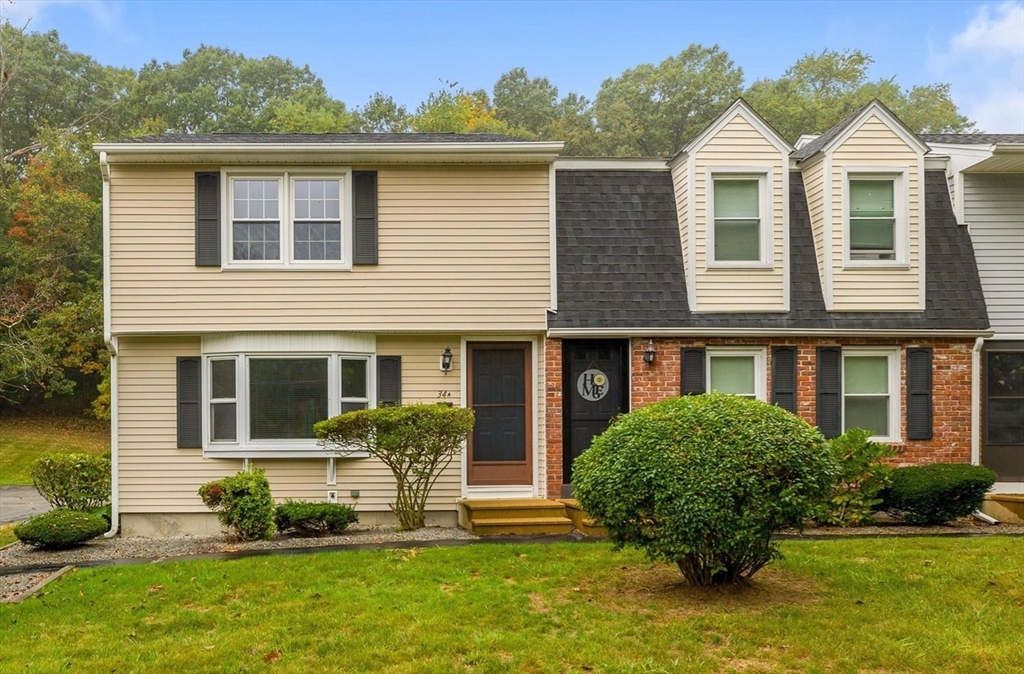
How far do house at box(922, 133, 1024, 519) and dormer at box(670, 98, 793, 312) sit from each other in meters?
2.86

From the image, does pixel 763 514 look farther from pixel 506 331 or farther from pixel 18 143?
pixel 18 143

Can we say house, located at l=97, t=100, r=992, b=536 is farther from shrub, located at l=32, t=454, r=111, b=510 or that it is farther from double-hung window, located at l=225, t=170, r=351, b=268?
shrub, located at l=32, t=454, r=111, b=510

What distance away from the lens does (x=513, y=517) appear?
1231cm

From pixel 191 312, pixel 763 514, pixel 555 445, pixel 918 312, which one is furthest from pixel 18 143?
pixel 763 514

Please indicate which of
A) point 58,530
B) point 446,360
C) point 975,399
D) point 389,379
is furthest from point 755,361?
point 58,530

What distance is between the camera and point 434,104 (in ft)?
119

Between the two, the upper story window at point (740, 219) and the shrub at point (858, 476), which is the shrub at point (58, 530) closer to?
the upper story window at point (740, 219)

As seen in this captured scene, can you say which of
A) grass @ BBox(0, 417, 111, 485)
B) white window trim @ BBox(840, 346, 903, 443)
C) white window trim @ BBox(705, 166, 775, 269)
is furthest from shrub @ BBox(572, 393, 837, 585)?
grass @ BBox(0, 417, 111, 485)

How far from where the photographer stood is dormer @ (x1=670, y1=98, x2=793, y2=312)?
13.3 metres

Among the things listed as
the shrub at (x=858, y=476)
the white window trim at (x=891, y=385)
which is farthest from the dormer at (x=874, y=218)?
the shrub at (x=858, y=476)

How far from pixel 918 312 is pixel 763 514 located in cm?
731

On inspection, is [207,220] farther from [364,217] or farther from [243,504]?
[243,504]

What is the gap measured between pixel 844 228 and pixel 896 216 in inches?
29.8

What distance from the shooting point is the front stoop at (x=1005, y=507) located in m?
12.8
